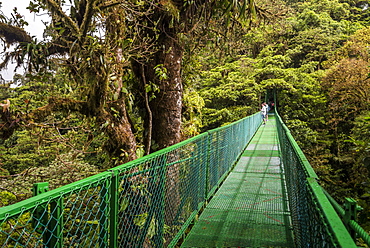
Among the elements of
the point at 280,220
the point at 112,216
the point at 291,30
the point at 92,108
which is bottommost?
the point at 280,220

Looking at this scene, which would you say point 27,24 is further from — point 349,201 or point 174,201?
point 349,201

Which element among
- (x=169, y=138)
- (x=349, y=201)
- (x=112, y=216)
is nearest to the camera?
(x=349, y=201)

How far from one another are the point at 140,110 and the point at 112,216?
2685 millimetres

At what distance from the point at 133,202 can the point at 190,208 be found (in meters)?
1.07

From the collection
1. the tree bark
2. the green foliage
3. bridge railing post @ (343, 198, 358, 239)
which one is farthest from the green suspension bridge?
the tree bark

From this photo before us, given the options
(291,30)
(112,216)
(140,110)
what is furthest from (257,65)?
(112,216)

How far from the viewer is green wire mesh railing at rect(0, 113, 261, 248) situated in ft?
3.83

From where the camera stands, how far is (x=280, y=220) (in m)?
3.46

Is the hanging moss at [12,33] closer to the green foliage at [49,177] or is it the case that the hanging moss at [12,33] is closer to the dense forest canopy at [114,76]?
A: the dense forest canopy at [114,76]

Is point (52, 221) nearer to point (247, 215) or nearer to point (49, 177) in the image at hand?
point (49, 177)

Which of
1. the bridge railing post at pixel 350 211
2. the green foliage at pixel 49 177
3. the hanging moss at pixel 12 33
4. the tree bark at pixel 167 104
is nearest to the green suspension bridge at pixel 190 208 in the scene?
the bridge railing post at pixel 350 211

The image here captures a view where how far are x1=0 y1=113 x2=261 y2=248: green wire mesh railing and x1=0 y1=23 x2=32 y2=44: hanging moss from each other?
2.36 metres

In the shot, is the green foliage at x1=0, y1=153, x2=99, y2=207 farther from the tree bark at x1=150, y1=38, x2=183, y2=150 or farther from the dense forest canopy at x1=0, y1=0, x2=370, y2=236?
the tree bark at x1=150, y1=38, x2=183, y2=150

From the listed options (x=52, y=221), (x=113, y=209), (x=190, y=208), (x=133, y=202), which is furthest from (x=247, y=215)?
(x=52, y=221)
